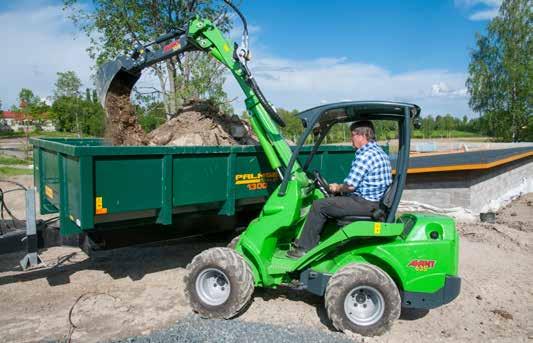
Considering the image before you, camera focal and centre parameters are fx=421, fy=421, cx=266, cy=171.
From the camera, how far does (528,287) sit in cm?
507

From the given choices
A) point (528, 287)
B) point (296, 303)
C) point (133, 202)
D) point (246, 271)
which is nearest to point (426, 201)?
point (528, 287)

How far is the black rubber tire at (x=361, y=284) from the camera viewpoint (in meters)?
3.64

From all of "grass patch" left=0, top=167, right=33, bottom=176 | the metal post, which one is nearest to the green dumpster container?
the metal post

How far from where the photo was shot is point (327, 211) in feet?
12.9

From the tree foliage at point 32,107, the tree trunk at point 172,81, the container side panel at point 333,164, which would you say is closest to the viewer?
the container side panel at point 333,164

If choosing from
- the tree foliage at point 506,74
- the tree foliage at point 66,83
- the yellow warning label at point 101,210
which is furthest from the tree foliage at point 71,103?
the yellow warning label at point 101,210

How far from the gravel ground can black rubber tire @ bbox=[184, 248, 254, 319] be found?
106 millimetres

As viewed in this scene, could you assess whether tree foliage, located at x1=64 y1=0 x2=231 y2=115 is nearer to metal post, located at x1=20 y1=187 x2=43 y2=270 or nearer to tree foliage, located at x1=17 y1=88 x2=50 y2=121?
metal post, located at x1=20 y1=187 x2=43 y2=270

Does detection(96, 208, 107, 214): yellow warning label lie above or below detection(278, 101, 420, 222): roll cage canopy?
below

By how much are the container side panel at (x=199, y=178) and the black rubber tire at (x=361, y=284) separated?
1.61 meters

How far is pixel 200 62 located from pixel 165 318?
7329mm

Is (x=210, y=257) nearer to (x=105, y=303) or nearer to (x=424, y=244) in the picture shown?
(x=105, y=303)

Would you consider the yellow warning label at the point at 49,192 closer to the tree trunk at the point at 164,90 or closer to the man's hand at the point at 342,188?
the man's hand at the point at 342,188

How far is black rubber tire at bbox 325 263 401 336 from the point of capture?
12.0ft
